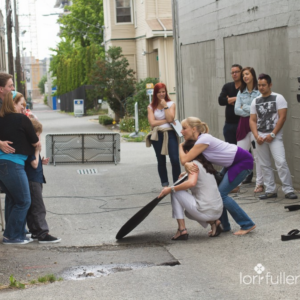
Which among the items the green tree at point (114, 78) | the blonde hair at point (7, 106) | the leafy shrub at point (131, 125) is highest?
the green tree at point (114, 78)

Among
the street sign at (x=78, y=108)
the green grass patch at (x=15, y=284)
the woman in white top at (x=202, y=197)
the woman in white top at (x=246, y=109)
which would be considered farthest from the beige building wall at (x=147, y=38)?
the green grass patch at (x=15, y=284)

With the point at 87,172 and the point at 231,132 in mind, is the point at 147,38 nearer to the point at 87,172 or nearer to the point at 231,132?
the point at 87,172

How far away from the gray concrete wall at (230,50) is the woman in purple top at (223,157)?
295cm

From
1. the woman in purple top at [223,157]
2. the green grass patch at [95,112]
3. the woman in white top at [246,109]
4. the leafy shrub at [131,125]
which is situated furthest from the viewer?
the green grass patch at [95,112]

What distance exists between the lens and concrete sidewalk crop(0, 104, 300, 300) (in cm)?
548

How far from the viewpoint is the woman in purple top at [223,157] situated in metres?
7.25

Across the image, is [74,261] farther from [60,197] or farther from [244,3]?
[244,3]

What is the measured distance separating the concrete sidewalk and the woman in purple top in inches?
11.5

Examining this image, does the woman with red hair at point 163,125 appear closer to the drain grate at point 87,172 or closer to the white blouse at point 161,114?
the white blouse at point 161,114

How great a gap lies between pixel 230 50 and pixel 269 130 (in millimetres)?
3330

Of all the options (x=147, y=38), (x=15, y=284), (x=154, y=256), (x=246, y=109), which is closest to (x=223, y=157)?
(x=154, y=256)

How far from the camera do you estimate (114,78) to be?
32.6 metres

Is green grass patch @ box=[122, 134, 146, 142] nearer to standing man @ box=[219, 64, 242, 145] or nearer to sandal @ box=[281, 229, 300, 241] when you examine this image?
standing man @ box=[219, 64, 242, 145]

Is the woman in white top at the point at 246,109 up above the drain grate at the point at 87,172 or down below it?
above
